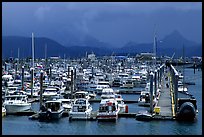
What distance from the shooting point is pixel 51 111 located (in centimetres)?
2055

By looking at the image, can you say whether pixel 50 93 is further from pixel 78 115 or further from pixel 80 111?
pixel 78 115

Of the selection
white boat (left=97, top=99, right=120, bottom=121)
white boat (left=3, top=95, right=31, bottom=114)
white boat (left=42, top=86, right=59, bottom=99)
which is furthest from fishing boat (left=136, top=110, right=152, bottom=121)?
white boat (left=42, top=86, right=59, bottom=99)

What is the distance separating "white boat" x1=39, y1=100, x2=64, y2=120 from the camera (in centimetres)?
2022

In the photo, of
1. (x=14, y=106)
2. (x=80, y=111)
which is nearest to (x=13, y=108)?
(x=14, y=106)

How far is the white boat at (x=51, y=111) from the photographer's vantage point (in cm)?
2022

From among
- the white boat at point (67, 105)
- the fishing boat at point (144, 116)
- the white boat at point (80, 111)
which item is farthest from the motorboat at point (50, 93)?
the fishing boat at point (144, 116)

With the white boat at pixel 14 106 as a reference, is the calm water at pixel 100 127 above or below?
below

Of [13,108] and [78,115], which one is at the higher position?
[13,108]

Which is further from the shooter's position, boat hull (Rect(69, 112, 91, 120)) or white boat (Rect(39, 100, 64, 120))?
white boat (Rect(39, 100, 64, 120))

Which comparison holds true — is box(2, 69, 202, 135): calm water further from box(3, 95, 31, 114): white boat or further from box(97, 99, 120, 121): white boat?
box(3, 95, 31, 114): white boat

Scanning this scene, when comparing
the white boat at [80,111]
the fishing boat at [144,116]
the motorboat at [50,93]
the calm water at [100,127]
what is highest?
the motorboat at [50,93]

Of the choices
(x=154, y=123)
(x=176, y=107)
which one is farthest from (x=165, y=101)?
(x=154, y=123)

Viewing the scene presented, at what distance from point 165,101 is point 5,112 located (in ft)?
30.4

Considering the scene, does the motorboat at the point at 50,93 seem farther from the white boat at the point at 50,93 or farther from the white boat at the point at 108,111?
the white boat at the point at 108,111
